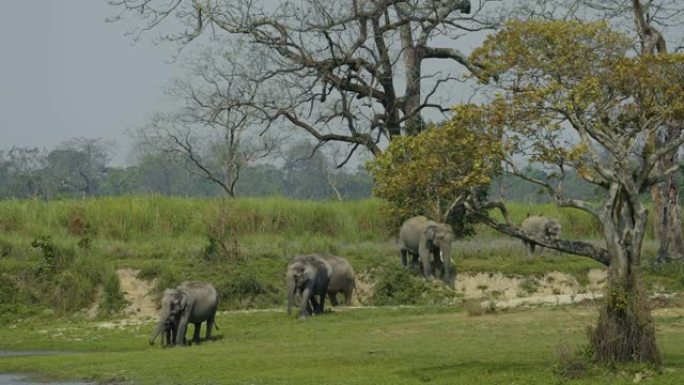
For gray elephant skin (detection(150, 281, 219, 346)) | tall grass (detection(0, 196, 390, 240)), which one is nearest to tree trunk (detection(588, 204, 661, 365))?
gray elephant skin (detection(150, 281, 219, 346))

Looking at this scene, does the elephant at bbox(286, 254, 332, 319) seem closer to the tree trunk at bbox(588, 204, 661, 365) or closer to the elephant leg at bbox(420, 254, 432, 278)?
the elephant leg at bbox(420, 254, 432, 278)

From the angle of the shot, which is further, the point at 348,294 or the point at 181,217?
the point at 181,217

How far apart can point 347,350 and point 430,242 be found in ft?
43.5

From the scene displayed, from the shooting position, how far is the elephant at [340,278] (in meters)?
32.0

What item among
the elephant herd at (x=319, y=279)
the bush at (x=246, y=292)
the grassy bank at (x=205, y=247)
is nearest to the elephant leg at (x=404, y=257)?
the elephant herd at (x=319, y=279)

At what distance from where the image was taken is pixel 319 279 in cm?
3017

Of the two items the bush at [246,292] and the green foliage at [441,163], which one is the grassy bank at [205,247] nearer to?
the bush at [246,292]

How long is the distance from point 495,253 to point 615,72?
21.2 metres

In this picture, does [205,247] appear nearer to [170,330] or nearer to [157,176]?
[170,330]

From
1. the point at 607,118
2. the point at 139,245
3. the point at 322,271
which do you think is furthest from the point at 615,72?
the point at 139,245

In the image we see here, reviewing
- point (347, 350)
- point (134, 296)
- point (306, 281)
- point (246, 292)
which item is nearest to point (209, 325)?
point (306, 281)

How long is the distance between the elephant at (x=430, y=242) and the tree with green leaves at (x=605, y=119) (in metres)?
15.1

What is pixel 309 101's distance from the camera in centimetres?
4109

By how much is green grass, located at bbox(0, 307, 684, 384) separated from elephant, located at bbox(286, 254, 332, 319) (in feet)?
1.77
